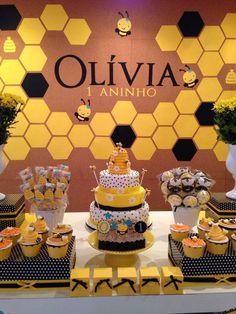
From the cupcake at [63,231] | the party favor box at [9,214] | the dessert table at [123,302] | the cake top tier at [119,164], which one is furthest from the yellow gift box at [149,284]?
the party favor box at [9,214]

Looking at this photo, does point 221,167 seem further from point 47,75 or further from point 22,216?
point 22,216

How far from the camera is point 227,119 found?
6.59 ft

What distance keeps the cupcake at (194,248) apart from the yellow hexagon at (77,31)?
2538mm

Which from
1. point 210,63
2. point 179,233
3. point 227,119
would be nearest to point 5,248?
point 179,233

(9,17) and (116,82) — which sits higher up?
(9,17)

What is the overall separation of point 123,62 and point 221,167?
4.44 feet

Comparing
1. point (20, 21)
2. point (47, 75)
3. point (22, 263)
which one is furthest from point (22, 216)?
point (20, 21)

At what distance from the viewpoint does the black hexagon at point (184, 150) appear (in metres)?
3.78

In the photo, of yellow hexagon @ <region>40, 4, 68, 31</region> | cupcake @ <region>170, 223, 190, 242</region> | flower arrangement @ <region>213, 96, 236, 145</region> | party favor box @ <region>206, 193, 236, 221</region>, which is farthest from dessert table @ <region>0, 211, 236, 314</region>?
yellow hexagon @ <region>40, 4, 68, 31</region>

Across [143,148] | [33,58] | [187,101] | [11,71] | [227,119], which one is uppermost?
[33,58]

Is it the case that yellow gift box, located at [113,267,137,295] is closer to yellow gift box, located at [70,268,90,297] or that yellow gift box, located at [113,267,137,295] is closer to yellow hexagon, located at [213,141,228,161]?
yellow gift box, located at [70,268,90,297]

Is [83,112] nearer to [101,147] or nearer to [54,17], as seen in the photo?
[101,147]

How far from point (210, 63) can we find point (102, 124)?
114cm

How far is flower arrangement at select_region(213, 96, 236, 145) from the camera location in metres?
1.99
